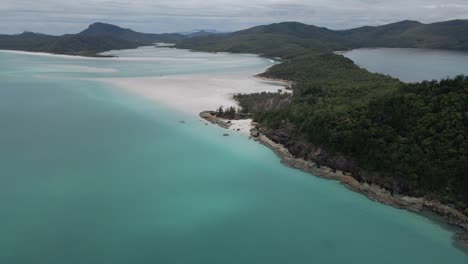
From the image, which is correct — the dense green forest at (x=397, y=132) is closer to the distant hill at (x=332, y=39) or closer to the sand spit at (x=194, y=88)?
the sand spit at (x=194, y=88)

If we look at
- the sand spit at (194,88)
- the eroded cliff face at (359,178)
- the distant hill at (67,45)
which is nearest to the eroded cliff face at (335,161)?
the eroded cliff face at (359,178)

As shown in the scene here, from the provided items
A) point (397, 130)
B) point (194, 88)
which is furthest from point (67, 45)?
point (397, 130)

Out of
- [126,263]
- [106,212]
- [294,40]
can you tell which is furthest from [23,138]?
[294,40]

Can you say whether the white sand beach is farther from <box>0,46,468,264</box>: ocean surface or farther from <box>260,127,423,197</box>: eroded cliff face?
<box>0,46,468,264</box>: ocean surface

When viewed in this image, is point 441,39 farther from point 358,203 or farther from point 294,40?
point 358,203

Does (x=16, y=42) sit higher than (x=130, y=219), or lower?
higher

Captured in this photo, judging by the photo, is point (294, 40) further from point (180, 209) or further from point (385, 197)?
point (180, 209)
